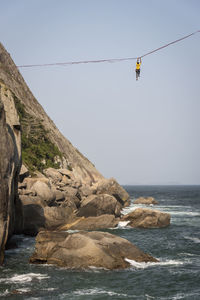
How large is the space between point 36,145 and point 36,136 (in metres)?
3.57

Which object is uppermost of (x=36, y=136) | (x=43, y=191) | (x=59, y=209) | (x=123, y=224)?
(x=36, y=136)

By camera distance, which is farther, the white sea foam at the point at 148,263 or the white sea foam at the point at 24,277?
the white sea foam at the point at 148,263

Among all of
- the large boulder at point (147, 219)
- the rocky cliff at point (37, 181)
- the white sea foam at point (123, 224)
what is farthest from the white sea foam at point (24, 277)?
the large boulder at point (147, 219)

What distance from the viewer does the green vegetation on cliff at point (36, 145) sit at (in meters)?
58.1

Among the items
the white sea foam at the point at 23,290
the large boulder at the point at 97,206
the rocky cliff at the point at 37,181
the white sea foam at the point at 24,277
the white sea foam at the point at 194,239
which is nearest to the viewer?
the white sea foam at the point at 23,290

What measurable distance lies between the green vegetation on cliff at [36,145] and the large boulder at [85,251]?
109ft

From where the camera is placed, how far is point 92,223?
35.4 metres

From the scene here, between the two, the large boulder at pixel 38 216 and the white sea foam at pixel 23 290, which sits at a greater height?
the large boulder at pixel 38 216

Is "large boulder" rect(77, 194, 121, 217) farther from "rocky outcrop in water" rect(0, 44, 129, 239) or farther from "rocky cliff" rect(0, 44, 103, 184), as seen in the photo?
"rocky cliff" rect(0, 44, 103, 184)

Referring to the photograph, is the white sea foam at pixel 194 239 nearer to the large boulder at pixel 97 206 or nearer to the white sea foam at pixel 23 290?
the large boulder at pixel 97 206

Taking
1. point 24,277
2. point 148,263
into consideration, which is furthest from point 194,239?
point 24,277

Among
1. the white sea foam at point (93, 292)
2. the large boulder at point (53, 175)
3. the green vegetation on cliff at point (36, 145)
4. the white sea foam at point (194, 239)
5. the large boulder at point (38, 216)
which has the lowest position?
the white sea foam at point (93, 292)

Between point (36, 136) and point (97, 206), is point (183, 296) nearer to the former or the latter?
point (97, 206)

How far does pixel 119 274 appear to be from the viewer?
64.2ft
